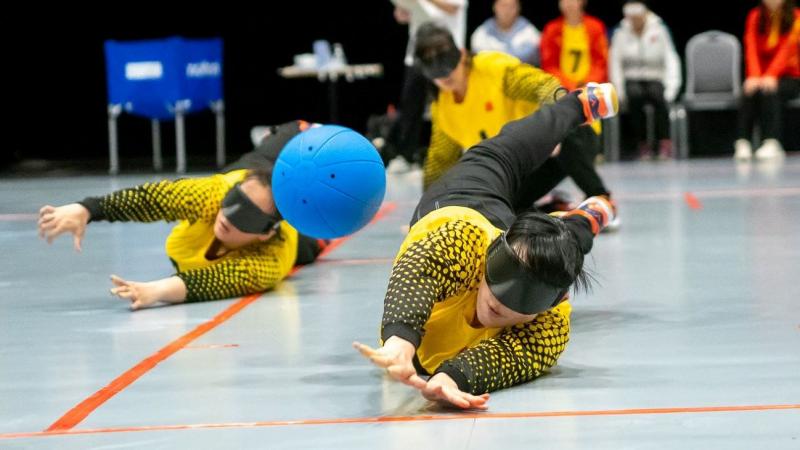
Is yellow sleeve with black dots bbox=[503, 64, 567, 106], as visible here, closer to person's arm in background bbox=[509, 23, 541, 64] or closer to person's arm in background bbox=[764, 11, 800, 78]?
person's arm in background bbox=[509, 23, 541, 64]

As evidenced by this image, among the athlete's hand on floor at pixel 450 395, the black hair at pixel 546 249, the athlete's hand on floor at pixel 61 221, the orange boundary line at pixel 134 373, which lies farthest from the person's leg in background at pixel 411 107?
the athlete's hand on floor at pixel 450 395

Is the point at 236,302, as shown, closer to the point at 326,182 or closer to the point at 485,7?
the point at 326,182

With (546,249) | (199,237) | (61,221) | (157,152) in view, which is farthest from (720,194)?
(157,152)

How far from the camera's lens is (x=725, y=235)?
607cm

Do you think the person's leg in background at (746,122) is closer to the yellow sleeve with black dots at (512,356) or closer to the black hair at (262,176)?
the black hair at (262,176)

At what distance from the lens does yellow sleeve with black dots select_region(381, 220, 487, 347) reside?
2.89 metres

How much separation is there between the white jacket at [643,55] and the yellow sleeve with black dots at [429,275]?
849 centimetres

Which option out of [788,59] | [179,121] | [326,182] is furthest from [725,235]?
[179,121]

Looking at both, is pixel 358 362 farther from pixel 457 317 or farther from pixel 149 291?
pixel 149 291

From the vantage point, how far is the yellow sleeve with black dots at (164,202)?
15.2ft

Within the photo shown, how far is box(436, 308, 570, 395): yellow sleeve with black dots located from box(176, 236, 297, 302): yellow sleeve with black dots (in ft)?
5.40

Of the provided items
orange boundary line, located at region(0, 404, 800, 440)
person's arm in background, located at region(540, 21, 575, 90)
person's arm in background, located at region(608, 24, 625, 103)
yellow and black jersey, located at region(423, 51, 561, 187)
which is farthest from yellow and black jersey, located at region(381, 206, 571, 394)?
person's arm in background, located at region(608, 24, 625, 103)

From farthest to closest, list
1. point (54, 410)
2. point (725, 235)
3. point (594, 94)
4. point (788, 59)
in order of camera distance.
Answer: point (788, 59) → point (725, 235) → point (594, 94) → point (54, 410)

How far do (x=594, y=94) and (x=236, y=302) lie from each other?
1486mm
